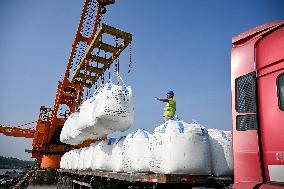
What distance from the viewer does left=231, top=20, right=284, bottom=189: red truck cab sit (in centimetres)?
265

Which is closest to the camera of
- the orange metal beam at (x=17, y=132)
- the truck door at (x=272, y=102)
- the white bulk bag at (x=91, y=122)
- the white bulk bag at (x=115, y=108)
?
the truck door at (x=272, y=102)

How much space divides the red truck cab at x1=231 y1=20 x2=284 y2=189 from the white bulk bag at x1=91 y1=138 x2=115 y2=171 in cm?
314

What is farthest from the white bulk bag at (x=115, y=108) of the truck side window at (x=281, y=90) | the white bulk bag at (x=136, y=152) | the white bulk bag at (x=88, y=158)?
the truck side window at (x=281, y=90)

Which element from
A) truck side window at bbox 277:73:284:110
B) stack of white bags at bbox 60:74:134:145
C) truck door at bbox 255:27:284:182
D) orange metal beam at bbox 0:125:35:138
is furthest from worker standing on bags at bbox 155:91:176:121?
orange metal beam at bbox 0:125:35:138

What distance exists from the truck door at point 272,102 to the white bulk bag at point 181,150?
108 cm

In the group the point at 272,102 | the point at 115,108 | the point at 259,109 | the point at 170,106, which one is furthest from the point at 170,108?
the point at 272,102

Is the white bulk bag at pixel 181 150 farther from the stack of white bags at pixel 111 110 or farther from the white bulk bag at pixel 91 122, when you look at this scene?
the white bulk bag at pixel 91 122

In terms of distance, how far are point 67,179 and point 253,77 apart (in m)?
8.68

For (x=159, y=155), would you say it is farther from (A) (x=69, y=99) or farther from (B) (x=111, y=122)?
(A) (x=69, y=99)

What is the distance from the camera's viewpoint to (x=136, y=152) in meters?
4.46

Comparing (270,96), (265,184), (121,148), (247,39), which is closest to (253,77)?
(270,96)

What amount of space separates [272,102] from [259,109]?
17cm

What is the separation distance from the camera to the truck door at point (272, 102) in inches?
103

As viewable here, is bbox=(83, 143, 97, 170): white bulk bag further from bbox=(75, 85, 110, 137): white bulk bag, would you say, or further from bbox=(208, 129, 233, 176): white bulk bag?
bbox=(208, 129, 233, 176): white bulk bag
